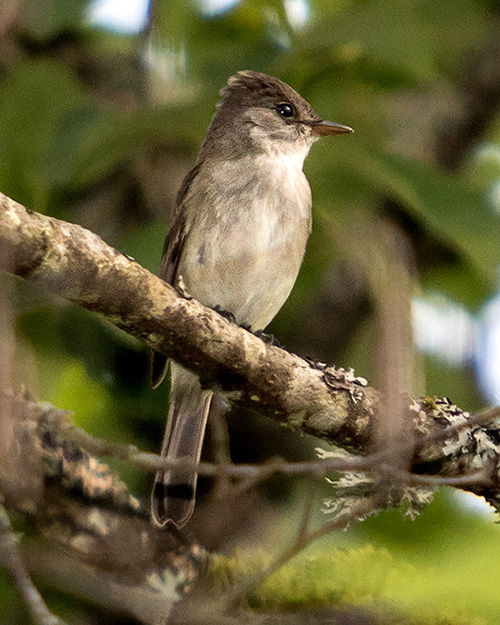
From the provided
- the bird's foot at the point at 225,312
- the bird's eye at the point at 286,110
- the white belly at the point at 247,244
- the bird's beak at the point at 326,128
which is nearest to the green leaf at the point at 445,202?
the bird's beak at the point at 326,128

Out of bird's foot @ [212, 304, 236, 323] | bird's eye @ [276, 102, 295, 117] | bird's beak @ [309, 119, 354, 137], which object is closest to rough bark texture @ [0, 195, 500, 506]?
bird's foot @ [212, 304, 236, 323]

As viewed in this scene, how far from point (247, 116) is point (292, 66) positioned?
32 cm

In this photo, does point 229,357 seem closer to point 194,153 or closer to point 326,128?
point 326,128

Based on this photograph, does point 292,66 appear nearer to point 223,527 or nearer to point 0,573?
point 223,527

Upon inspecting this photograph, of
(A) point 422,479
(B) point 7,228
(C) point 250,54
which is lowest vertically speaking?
(A) point 422,479

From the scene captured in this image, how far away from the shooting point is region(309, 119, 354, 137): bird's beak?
513 cm

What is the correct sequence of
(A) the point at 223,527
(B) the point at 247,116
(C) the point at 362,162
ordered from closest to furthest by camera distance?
(A) the point at 223,527, (C) the point at 362,162, (B) the point at 247,116

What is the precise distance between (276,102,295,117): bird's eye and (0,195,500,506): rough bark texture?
193 cm

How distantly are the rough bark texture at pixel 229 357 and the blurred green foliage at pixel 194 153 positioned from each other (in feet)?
1.23

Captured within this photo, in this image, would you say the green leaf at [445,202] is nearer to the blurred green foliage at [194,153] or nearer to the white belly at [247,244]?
the blurred green foliage at [194,153]

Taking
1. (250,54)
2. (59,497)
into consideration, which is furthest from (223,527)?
(250,54)

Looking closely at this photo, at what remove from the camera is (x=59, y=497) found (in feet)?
14.9

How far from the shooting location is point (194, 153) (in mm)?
6328

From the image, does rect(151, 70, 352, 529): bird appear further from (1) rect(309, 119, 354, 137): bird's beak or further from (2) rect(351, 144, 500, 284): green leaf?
(2) rect(351, 144, 500, 284): green leaf
